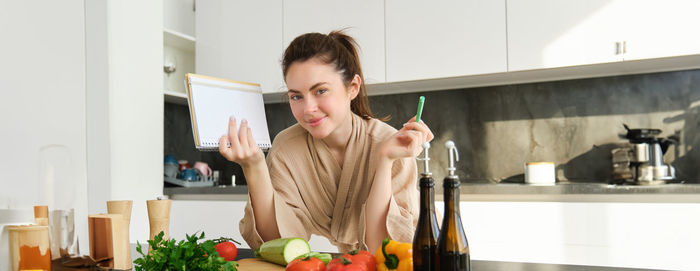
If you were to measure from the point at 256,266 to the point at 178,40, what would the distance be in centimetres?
244

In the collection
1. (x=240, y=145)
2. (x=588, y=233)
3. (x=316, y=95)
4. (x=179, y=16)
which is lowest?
(x=588, y=233)

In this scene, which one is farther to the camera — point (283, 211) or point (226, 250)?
point (283, 211)

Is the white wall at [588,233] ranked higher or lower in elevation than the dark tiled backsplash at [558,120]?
lower

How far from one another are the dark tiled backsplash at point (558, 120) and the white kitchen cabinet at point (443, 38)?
375 mm

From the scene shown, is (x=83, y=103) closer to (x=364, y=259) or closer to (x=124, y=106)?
(x=124, y=106)

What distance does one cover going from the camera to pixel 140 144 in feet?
9.48

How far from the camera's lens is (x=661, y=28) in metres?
2.39

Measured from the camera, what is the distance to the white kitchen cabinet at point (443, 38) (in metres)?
2.68

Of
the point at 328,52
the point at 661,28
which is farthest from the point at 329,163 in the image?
the point at 661,28

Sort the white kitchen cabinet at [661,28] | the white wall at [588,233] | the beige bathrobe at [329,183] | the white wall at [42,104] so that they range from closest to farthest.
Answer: the beige bathrobe at [329,183], the white wall at [588,233], the white kitchen cabinet at [661,28], the white wall at [42,104]

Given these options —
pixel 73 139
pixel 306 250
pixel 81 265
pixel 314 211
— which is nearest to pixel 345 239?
pixel 314 211

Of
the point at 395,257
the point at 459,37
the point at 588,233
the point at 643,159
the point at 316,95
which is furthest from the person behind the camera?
the point at 459,37

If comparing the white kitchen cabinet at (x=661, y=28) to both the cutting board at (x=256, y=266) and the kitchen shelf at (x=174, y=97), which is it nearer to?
the cutting board at (x=256, y=266)

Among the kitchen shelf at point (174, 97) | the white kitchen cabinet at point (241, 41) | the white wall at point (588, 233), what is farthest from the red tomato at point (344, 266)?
the kitchen shelf at point (174, 97)
